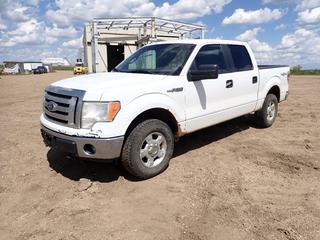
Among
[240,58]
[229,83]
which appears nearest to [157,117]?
[229,83]

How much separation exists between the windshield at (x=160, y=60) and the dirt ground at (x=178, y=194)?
149cm

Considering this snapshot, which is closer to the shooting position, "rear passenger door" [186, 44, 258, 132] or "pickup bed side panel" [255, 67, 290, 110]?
"rear passenger door" [186, 44, 258, 132]

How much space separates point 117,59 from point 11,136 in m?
15.7

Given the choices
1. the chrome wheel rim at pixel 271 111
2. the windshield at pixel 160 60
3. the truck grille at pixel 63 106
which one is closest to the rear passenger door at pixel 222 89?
the windshield at pixel 160 60

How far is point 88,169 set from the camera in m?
4.81

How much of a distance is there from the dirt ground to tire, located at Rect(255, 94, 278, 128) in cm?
92

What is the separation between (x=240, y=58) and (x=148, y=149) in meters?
2.91

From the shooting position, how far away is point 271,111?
24.0 feet

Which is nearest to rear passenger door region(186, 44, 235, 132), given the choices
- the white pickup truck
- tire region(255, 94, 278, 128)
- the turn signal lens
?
the white pickup truck

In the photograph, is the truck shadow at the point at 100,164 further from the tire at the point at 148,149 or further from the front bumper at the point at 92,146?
the front bumper at the point at 92,146

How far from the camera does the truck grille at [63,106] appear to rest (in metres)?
3.94

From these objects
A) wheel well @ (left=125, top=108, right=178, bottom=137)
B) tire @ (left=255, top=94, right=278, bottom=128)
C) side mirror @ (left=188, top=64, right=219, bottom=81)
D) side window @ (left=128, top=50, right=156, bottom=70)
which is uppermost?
side window @ (left=128, top=50, right=156, bottom=70)

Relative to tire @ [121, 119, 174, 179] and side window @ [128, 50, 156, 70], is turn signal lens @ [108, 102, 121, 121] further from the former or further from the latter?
side window @ [128, 50, 156, 70]

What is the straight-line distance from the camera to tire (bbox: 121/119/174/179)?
4.13m
